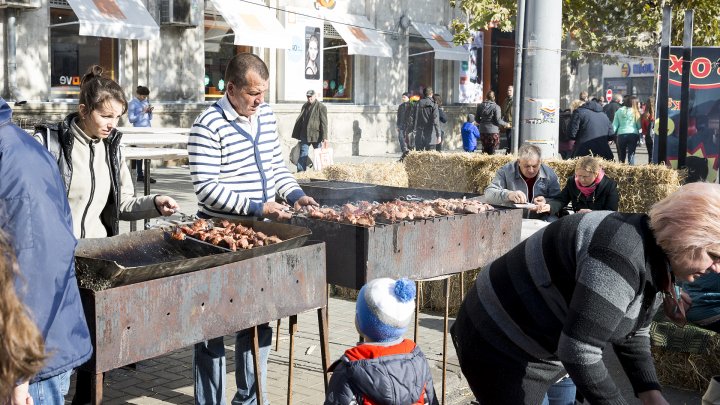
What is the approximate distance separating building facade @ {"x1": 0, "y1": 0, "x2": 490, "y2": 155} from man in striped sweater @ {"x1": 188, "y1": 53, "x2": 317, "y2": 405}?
9325mm

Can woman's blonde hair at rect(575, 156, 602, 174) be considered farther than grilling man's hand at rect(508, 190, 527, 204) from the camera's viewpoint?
Yes

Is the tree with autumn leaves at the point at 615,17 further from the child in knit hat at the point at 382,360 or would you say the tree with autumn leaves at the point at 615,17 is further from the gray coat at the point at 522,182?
the child in knit hat at the point at 382,360

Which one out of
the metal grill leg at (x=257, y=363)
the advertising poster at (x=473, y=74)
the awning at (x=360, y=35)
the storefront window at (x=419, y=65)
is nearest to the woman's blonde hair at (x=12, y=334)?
the metal grill leg at (x=257, y=363)

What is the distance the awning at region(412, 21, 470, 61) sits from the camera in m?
26.7

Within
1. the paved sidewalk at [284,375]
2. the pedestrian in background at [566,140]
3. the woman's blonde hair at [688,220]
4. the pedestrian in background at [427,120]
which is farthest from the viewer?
the pedestrian in background at [427,120]

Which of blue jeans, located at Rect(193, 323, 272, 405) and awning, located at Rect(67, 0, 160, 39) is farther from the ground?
awning, located at Rect(67, 0, 160, 39)

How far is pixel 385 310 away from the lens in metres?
3.40

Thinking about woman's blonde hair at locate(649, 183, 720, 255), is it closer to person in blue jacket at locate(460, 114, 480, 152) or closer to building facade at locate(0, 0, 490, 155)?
building facade at locate(0, 0, 490, 155)

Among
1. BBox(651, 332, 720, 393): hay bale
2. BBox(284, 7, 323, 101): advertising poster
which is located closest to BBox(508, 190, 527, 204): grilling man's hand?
BBox(651, 332, 720, 393): hay bale

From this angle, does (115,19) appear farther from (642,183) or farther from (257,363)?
(257,363)

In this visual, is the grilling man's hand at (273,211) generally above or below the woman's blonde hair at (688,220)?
below

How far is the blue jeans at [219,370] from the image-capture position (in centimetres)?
460

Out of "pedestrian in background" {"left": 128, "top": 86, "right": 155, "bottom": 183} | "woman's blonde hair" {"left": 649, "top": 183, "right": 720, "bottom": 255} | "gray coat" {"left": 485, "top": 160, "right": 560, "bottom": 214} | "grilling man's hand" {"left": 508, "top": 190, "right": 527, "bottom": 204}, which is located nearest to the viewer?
"woman's blonde hair" {"left": 649, "top": 183, "right": 720, "bottom": 255}

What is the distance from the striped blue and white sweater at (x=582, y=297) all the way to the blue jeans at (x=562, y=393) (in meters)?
0.65
